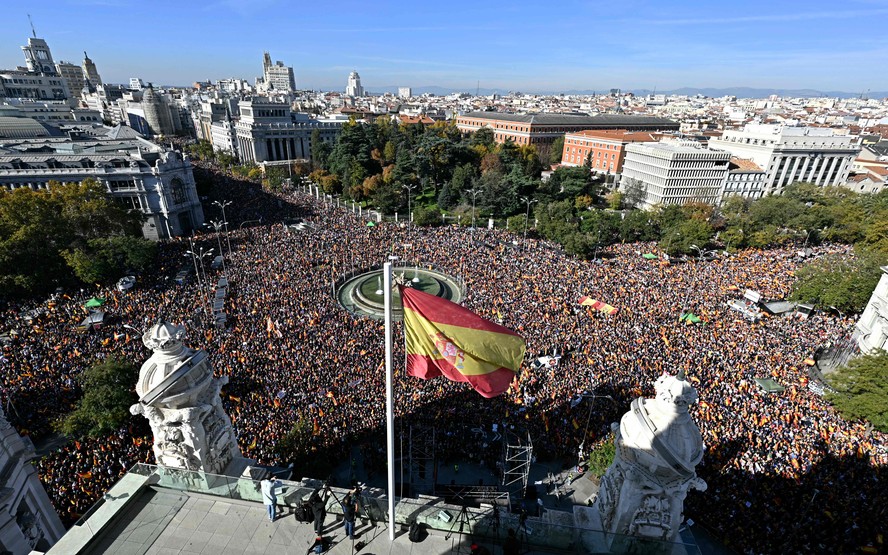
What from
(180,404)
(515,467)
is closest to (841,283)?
(515,467)

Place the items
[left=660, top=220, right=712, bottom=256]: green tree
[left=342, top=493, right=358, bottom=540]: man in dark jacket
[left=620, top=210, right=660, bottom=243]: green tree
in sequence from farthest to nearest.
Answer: [left=620, top=210, right=660, bottom=243]: green tree → [left=660, top=220, right=712, bottom=256]: green tree → [left=342, top=493, right=358, bottom=540]: man in dark jacket

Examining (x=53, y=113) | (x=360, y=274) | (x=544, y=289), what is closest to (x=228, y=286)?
(x=360, y=274)

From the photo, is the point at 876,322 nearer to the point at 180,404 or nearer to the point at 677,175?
the point at 180,404

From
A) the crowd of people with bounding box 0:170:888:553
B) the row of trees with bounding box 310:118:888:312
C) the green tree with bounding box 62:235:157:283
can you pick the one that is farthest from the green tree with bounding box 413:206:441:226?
the green tree with bounding box 62:235:157:283

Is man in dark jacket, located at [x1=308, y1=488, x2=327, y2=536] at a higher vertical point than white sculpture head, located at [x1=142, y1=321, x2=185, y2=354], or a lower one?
lower

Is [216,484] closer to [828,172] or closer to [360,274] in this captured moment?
[360,274]

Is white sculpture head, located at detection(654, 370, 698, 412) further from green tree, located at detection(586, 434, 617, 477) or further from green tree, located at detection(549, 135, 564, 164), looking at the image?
green tree, located at detection(549, 135, 564, 164)
